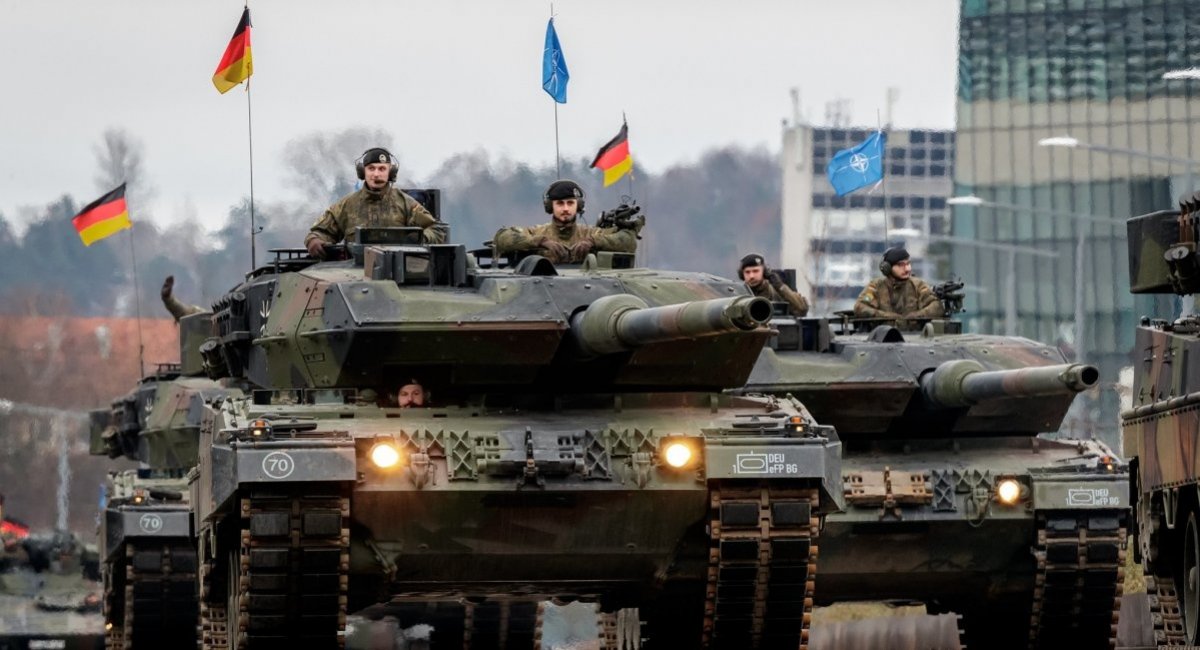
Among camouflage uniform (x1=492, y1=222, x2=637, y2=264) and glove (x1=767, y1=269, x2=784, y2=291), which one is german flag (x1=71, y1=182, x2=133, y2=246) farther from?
camouflage uniform (x1=492, y1=222, x2=637, y2=264)

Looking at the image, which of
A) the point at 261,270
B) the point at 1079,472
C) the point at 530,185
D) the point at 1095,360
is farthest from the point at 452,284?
the point at 1095,360

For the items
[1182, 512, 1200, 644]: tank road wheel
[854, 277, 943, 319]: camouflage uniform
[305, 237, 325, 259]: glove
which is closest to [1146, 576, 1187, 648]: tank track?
[1182, 512, 1200, 644]: tank road wheel

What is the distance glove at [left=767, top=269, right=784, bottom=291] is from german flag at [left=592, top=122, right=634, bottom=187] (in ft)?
15.9

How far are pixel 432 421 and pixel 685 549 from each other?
7.32 ft

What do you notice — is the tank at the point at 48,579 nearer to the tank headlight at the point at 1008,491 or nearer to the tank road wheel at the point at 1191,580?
the tank headlight at the point at 1008,491

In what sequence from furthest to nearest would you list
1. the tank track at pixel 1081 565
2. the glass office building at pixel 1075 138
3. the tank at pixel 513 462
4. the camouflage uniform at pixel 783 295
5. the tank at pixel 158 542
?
the glass office building at pixel 1075 138 < the camouflage uniform at pixel 783 295 < the tank at pixel 158 542 < the tank track at pixel 1081 565 < the tank at pixel 513 462

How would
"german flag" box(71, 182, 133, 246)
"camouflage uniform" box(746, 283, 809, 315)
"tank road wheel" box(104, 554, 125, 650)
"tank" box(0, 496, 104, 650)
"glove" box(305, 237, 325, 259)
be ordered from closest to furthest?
"glove" box(305, 237, 325, 259)
"camouflage uniform" box(746, 283, 809, 315)
"tank road wheel" box(104, 554, 125, 650)
"tank" box(0, 496, 104, 650)
"german flag" box(71, 182, 133, 246)

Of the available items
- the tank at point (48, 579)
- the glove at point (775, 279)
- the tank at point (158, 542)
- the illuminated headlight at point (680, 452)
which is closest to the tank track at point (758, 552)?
the illuminated headlight at point (680, 452)

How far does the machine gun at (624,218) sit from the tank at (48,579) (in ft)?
43.1

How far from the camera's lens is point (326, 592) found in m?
22.8

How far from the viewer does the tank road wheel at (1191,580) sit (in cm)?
2553

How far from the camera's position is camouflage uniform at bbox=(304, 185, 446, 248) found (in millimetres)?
27281

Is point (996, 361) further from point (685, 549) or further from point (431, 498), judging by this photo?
point (431, 498)

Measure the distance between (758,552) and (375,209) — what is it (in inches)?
235
